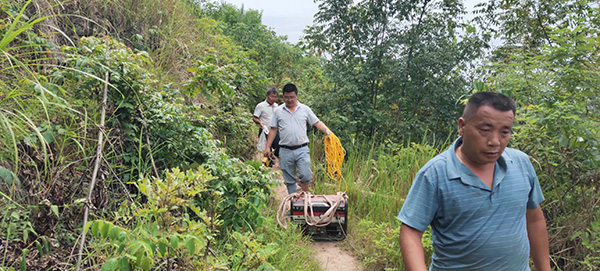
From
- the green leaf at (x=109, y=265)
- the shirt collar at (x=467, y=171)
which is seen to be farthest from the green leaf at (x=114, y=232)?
the shirt collar at (x=467, y=171)

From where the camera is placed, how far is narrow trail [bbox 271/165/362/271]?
4.60 metres

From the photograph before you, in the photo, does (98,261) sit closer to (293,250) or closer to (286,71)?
(293,250)

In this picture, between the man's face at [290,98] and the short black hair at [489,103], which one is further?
Result: the man's face at [290,98]

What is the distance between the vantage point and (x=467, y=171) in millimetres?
2094

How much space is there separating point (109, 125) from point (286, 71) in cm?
836

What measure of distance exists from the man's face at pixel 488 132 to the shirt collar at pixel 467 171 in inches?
3.5

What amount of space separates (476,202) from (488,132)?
Answer: 1.14ft

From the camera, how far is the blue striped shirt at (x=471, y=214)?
2.04 metres

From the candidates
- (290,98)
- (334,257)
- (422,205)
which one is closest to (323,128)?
(290,98)

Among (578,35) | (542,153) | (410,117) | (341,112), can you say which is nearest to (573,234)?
(542,153)

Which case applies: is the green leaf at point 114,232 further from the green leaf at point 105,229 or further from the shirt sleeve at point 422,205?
the shirt sleeve at point 422,205

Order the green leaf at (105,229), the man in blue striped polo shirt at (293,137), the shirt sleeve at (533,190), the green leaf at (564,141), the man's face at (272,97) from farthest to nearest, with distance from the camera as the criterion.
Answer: the man's face at (272,97), the man in blue striped polo shirt at (293,137), the green leaf at (564,141), the shirt sleeve at (533,190), the green leaf at (105,229)

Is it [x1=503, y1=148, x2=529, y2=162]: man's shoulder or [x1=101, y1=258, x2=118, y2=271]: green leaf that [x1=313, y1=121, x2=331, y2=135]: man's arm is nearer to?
[x1=503, y1=148, x2=529, y2=162]: man's shoulder

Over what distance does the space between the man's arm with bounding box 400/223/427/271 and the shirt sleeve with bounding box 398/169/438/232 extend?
0.11ft
